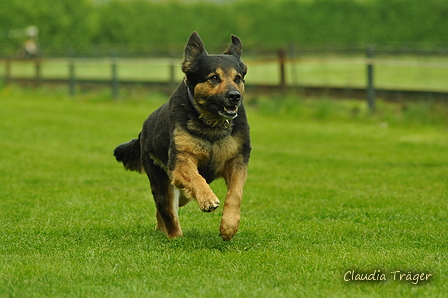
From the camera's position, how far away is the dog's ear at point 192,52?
6602 millimetres

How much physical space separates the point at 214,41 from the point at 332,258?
39.4 metres

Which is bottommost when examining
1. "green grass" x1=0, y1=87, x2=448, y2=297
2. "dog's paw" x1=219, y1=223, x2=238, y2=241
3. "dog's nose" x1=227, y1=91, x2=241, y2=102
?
"green grass" x1=0, y1=87, x2=448, y2=297

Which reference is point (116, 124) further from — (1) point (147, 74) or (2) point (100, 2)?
(2) point (100, 2)

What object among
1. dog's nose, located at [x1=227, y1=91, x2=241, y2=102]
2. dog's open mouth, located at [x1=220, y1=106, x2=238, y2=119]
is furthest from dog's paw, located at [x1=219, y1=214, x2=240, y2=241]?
dog's nose, located at [x1=227, y1=91, x2=241, y2=102]

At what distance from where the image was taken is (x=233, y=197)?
6141mm

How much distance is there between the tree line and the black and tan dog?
79.0ft

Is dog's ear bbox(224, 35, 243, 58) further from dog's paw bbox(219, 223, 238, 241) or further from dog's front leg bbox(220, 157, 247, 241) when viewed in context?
dog's paw bbox(219, 223, 238, 241)

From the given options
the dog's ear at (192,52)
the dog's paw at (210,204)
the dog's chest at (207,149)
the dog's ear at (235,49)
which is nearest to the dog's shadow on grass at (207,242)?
the dog's paw at (210,204)

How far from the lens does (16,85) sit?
3088 centimetres

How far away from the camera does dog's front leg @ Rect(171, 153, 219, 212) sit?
5.88 metres

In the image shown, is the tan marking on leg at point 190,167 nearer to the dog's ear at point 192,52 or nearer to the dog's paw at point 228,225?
the dog's paw at point 228,225

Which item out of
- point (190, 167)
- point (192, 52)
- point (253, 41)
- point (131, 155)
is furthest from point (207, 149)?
point (253, 41)

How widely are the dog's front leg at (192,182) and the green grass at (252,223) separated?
420 mm

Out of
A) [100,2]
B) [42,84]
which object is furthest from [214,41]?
[42,84]
